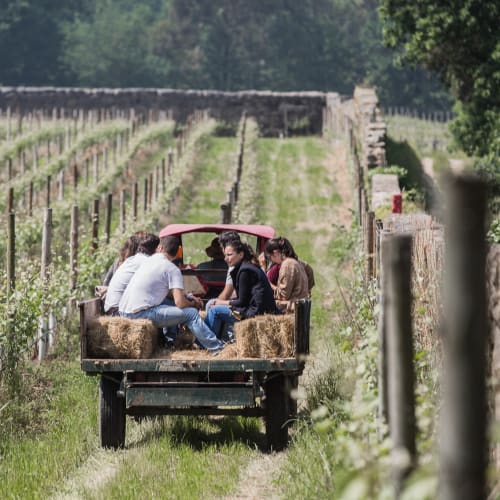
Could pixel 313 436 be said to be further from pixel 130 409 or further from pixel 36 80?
pixel 36 80

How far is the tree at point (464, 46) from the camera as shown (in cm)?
2548

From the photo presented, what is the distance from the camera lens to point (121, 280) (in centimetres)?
998

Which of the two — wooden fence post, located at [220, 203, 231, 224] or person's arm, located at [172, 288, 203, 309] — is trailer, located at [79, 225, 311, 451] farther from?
wooden fence post, located at [220, 203, 231, 224]

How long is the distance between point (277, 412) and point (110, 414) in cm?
127

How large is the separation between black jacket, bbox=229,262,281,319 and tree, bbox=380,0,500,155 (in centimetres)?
1664

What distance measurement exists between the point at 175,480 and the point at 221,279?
3797 mm

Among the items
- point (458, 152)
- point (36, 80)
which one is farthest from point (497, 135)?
point (36, 80)

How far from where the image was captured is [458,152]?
34469 mm

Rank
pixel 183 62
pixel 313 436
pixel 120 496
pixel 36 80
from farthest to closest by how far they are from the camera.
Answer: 1. pixel 183 62
2. pixel 36 80
3. pixel 313 436
4. pixel 120 496

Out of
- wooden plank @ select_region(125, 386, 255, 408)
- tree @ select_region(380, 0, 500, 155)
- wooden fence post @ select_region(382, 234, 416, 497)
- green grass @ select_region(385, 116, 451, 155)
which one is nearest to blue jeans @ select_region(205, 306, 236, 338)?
wooden plank @ select_region(125, 386, 255, 408)

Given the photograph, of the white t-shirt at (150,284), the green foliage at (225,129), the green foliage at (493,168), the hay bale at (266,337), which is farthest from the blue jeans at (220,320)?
the green foliage at (225,129)

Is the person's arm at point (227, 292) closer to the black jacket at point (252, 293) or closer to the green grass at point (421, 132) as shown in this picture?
the black jacket at point (252, 293)

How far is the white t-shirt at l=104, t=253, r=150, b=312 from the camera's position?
32.6 ft

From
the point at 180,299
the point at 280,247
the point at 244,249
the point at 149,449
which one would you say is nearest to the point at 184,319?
the point at 180,299
